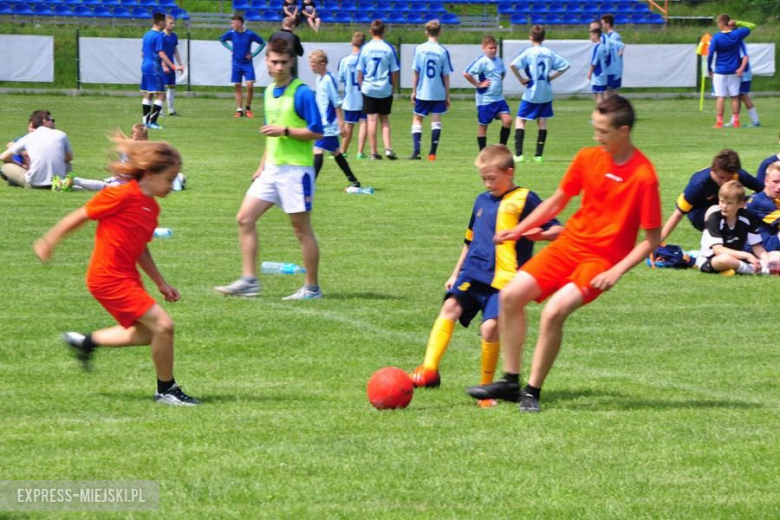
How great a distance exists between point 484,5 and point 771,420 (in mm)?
44837

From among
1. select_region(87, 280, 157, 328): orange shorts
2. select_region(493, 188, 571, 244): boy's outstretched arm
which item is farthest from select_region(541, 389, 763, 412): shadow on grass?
select_region(87, 280, 157, 328): orange shorts

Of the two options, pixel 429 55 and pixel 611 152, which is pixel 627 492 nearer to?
pixel 611 152

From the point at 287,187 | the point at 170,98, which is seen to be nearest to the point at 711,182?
the point at 287,187

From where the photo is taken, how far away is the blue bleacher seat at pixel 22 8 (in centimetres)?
4397

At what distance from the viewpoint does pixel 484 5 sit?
2002 inches

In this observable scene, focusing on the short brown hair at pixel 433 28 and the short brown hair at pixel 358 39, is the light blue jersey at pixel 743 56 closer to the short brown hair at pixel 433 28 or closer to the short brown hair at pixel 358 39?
the short brown hair at pixel 433 28

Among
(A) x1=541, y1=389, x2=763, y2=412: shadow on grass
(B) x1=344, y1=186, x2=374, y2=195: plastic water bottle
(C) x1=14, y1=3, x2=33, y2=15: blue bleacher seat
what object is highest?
(C) x1=14, y1=3, x2=33, y2=15: blue bleacher seat

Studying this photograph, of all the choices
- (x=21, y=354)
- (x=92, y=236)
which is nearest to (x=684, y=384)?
(x=21, y=354)

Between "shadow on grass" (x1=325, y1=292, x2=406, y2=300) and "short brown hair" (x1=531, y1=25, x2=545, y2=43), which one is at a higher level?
"short brown hair" (x1=531, y1=25, x2=545, y2=43)

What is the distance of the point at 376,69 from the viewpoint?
22.5 metres

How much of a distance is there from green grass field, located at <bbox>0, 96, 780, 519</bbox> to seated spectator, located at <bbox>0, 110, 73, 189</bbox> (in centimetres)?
225

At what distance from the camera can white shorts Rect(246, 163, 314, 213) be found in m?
11.0

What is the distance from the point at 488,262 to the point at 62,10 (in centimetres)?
3980

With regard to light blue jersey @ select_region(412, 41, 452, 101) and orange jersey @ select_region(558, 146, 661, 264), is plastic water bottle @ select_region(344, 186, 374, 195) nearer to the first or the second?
light blue jersey @ select_region(412, 41, 452, 101)
